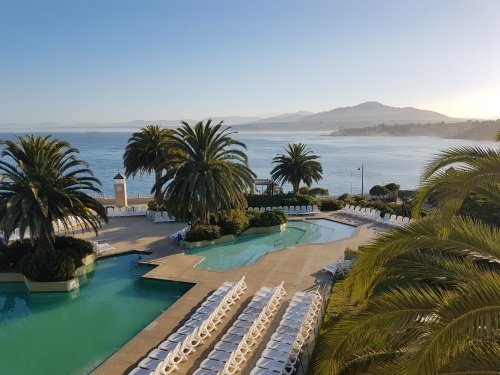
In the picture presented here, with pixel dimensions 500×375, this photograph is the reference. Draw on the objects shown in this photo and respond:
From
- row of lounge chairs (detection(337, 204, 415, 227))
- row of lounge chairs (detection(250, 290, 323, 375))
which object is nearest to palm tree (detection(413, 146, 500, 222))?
row of lounge chairs (detection(250, 290, 323, 375))

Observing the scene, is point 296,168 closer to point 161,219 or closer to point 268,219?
point 268,219

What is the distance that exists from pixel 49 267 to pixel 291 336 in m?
10.8

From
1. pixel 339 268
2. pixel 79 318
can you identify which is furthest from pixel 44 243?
pixel 339 268

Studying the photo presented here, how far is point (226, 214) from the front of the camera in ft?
81.5

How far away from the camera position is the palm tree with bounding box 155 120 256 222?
22.1 metres

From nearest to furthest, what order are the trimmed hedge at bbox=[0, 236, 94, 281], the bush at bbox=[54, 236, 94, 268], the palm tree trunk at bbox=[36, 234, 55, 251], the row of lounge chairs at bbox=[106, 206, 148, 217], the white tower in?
the trimmed hedge at bbox=[0, 236, 94, 281]
the palm tree trunk at bbox=[36, 234, 55, 251]
the bush at bbox=[54, 236, 94, 268]
the row of lounge chairs at bbox=[106, 206, 148, 217]
the white tower

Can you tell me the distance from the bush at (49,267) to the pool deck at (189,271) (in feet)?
11.1

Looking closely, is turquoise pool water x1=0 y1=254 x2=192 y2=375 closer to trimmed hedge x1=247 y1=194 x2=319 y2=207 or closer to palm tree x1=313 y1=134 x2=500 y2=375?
palm tree x1=313 y1=134 x2=500 y2=375

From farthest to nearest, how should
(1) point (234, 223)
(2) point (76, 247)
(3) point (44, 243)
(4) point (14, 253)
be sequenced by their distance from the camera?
(1) point (234, 223) < (2) point (76, 247) < (4) point (14, 253) < (3) point (44, 243)

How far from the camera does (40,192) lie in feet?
59.2

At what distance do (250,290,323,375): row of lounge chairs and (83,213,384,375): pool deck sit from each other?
1.74m

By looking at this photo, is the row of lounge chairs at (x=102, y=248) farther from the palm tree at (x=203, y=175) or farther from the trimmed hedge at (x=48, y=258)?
the palm tree at (x=203, y=175)

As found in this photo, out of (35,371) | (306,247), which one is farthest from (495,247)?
(306,247)

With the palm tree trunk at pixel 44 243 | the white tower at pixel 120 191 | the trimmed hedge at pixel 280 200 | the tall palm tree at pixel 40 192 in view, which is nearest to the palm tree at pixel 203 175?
the tall palm tree at pixel 40 192
